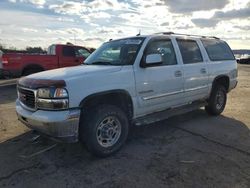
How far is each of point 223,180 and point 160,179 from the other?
819 millimetres

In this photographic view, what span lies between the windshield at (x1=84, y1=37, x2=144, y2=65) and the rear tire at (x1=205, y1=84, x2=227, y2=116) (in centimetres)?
265

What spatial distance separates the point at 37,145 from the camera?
573 cm

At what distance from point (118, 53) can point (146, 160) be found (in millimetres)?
2040

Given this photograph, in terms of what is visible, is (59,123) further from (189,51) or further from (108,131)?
(189,51)

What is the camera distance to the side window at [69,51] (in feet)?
48.5

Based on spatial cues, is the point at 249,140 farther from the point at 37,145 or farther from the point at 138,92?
the point at 37,145

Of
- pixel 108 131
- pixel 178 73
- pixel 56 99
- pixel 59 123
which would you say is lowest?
pixel 108 131

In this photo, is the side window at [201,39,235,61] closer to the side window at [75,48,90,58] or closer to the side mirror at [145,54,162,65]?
the side mirror at [145,54,162,65]

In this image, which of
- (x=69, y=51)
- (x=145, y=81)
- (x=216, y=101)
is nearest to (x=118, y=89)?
(x=145, y=81)

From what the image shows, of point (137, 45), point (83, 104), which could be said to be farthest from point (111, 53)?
point (83, 104)

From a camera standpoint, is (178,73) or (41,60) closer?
(178,73)

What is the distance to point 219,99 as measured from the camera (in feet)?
26.1

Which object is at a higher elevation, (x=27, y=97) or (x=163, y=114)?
(x=27, y=97)

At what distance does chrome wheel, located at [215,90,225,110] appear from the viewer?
310 inches
